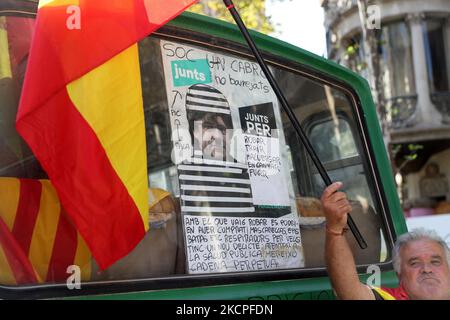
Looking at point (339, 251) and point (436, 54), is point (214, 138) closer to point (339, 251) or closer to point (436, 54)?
point (339, 251)

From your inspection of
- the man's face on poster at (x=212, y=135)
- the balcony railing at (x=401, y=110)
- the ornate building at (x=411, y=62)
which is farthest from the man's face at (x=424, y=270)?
the balcony railing at (x=401, y=110)

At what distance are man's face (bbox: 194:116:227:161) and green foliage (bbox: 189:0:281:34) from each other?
785 centimetres

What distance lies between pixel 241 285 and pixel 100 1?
1196 mm

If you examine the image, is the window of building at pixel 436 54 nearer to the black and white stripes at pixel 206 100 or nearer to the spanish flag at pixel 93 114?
the black and white stripes at pixel 206 100

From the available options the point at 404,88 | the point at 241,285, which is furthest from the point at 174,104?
the point at 404,88

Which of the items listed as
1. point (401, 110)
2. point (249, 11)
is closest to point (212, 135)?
point (249, 11)

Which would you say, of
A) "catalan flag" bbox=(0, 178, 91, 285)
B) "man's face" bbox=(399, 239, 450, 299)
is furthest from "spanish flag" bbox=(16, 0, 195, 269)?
"man's face" bbox=(399, 239, 450, 299)

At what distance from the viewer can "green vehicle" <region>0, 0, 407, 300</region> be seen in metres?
2.13

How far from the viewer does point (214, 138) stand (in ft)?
8.48

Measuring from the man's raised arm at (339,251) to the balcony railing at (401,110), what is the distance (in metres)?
16.7

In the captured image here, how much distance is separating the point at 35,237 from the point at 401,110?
17.7m

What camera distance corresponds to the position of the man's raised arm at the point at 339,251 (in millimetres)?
2344
